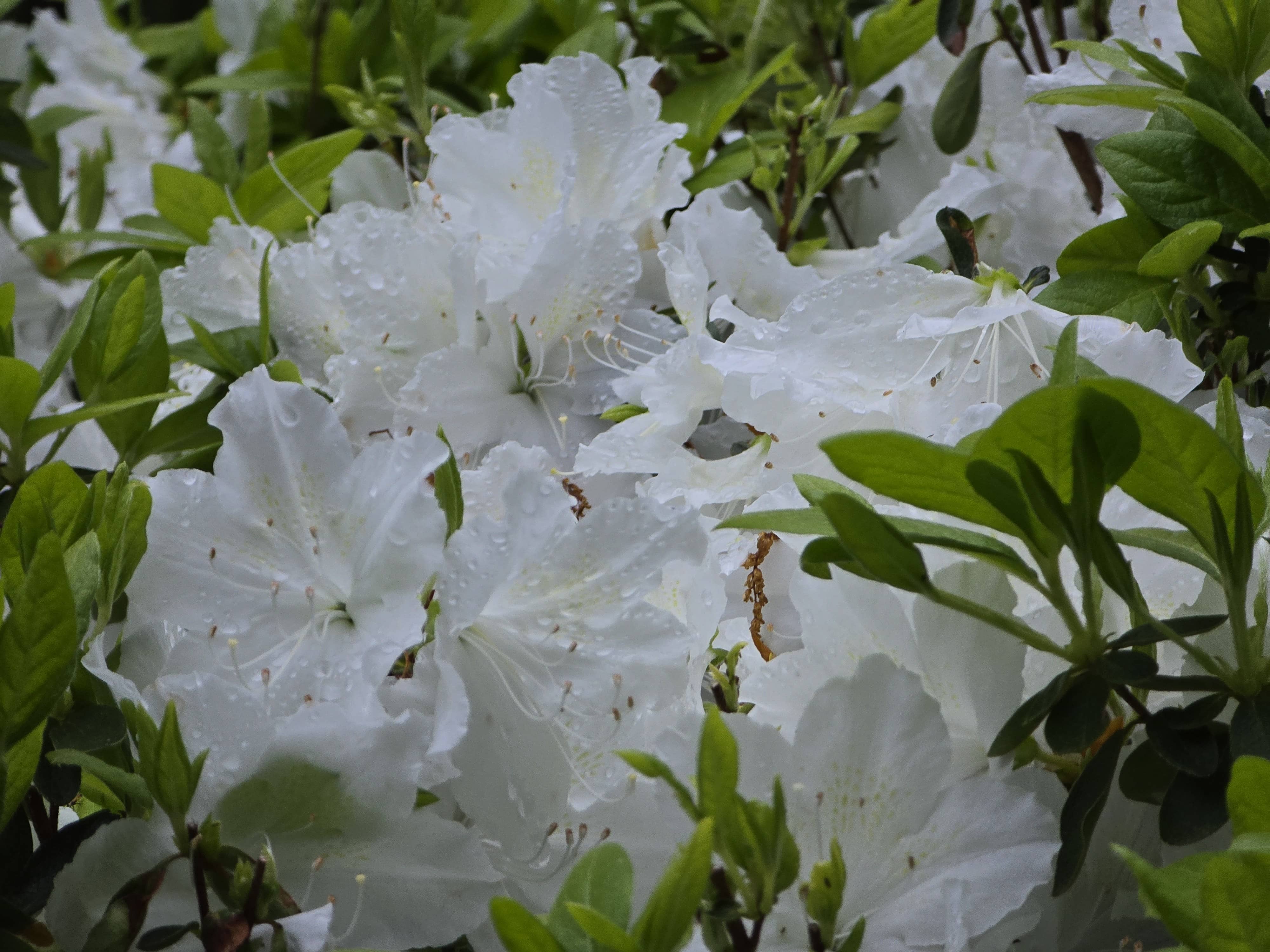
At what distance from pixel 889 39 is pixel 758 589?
0.76m

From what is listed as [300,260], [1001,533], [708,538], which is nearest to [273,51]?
[300,260]

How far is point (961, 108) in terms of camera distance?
127 cm

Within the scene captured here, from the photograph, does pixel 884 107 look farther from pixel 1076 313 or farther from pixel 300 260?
pixel 300 260

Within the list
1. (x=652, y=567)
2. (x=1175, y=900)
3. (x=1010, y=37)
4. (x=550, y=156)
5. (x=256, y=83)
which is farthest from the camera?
(x=256, y=83)

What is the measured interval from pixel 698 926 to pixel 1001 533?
0.26 meters

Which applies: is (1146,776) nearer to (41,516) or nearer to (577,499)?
(577,499)

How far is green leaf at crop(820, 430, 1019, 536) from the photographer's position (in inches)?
21.2

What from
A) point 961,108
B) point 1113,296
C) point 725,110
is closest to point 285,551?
point 1113,296

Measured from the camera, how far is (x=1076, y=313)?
833mm

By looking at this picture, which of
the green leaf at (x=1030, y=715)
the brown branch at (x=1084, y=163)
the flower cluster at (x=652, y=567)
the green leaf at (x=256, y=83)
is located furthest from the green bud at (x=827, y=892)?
the green leaf at (x=256, y=83)

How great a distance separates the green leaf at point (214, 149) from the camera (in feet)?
4.32

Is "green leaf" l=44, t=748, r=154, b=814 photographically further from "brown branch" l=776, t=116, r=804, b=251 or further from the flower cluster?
"brown branch" l=776, t=116, r=804, b=251

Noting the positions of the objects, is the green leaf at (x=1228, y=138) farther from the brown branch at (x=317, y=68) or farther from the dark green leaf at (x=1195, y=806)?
the brown branch at (x=317, y=68)

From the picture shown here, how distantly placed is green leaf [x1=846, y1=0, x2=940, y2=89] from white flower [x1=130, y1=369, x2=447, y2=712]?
0.83 metres
